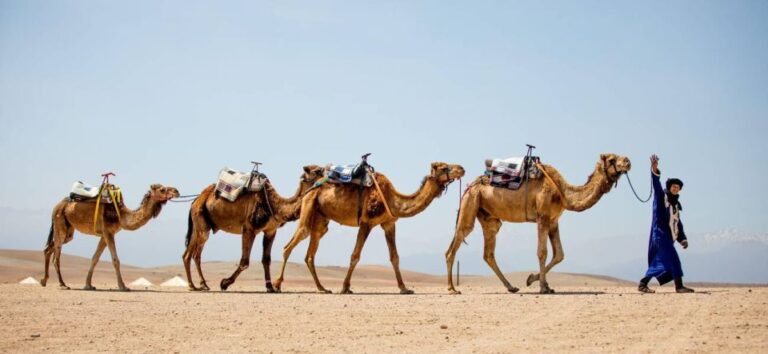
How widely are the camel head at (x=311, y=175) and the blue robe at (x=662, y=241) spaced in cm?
767

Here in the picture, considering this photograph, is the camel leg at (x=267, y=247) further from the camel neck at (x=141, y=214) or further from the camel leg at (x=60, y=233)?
the camel leg at (x=60, y=233)

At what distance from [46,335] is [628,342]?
7646 millimetres

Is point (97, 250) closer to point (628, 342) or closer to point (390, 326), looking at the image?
point (390, 326)

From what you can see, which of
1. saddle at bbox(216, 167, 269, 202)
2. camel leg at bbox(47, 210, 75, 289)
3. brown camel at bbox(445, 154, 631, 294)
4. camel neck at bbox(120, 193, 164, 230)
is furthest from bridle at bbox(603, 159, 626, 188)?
camel leg at bbox(47, 210, 75, 289)

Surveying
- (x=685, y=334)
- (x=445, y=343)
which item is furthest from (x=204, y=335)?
(x=685, y=334)

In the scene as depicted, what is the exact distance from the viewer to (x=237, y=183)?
20.1 m

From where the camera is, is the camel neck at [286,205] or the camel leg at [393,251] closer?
the camel leg at [393,251]

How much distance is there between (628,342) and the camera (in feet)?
34.0

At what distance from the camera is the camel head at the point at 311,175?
65.8ft

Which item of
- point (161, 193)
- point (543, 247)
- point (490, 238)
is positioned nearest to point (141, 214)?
point (161, 193)

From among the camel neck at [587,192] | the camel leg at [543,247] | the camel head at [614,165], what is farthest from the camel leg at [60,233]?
the camel head at [614,165]

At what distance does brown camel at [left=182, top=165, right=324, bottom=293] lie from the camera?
1969 cm

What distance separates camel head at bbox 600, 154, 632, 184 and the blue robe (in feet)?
1.97

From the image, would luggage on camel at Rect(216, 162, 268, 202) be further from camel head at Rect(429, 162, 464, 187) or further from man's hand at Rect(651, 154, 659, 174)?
man's hand at Rect(651, 154, 659, 174)
